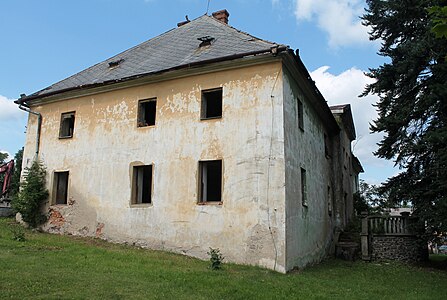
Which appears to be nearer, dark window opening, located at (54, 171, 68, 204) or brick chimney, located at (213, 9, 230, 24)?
dark window opening, located at (54, 171, 68, 204)

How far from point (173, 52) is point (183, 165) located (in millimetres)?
5019

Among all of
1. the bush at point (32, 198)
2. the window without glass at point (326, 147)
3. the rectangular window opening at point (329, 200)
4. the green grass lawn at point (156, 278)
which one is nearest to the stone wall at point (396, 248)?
the green grass lawn at point (156, 278)

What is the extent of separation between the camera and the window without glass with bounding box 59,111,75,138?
54.5 ft

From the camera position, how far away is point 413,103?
1628 cm

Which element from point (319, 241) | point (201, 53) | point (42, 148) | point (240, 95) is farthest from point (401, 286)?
point (42, 148)

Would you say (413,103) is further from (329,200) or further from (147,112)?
(147,112)

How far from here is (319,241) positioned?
1587cm

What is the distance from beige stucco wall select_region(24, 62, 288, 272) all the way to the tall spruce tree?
20.7 ft

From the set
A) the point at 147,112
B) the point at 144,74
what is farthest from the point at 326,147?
the point at 144,74

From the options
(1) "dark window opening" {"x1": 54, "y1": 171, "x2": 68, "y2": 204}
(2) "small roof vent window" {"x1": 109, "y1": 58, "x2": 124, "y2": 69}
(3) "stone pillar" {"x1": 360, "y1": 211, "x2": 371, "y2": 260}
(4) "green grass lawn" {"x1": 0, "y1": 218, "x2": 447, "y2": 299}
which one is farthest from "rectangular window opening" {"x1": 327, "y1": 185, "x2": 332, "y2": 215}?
(1) "dark window opening" {"x1": 54, "y1": 171, "x2": 68, "y2": 204}

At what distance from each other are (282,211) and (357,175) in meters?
25.4

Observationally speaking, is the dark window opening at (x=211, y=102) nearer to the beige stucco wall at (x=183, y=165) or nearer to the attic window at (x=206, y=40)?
the beige stucco wall at (x=183, y=165)

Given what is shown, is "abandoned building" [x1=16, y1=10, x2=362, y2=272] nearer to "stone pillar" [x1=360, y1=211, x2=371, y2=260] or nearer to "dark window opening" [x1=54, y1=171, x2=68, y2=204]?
"dark window opening" [x1=54, y1=171, x2=68, y2=204]

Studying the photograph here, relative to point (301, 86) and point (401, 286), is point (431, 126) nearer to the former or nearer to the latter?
→ point (301, 86)
